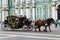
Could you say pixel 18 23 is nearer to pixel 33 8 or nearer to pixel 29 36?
pixel 29 36

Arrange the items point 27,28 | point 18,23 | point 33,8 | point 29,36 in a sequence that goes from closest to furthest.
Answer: point 29,36 < point 18,23 < point 27,28 < point 33,8

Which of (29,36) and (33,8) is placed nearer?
Result: (29,36)

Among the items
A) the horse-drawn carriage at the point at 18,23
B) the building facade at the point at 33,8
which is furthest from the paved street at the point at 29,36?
the building facade at the point at 33,8

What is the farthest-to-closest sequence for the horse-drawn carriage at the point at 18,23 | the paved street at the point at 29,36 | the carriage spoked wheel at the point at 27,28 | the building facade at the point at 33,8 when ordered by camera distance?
the building facade at the point at 33,8 → the carriage spoked wheel at the point at 27,28 → the horse-drawn carriage at the point at 18,23 → the paved street at the point at 29,36

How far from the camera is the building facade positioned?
37.4 m

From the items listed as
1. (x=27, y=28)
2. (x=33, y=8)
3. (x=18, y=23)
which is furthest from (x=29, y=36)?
(x=33, y=8)

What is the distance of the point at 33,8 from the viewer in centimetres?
4000

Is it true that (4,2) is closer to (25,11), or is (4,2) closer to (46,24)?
(25,11)

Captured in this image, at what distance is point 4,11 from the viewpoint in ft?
141

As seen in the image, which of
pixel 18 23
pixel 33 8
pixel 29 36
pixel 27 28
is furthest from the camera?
pixel 33 8

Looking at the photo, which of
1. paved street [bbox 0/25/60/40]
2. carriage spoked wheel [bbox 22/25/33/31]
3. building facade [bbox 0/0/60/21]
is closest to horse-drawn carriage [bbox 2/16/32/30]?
carriage spoked wheel [bbox 22/25/33/31]

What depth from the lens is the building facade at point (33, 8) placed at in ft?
123

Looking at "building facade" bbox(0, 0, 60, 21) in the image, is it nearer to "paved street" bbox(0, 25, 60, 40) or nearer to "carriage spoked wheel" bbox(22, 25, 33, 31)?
"carriage spoked wheel" bbox(22, 25, 33, 31)

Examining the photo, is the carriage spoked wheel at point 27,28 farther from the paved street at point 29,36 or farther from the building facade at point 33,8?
the building facade at point 33,8
